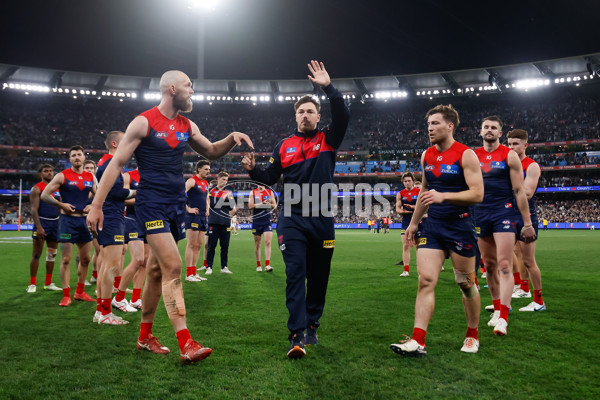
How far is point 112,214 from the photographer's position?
592 centimetres

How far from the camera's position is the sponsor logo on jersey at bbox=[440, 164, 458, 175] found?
13.7 feet

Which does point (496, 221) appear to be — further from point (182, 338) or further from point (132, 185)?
point (132, 185)

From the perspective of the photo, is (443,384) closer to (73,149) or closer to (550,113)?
(73,149)

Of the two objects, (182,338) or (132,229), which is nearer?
(182,338)

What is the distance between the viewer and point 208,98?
185 feet

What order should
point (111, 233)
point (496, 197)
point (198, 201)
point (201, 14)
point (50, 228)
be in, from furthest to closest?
point (201, 14) → point (198, 201) → point (50, 228) → point (111, 233) → point (496, 197)

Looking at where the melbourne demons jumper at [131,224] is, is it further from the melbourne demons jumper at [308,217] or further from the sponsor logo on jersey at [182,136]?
the melbourne demons jumper at [308,217]

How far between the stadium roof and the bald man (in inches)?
2047

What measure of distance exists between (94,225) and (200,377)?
5.29ft

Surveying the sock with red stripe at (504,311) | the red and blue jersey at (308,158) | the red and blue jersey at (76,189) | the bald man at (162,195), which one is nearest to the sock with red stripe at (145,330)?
the bald man at (162,195)

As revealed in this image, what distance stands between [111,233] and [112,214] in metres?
0.29

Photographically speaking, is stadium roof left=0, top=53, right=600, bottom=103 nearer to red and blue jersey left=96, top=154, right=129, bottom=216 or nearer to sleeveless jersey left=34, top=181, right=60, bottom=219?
sleeveless jersey left=34, top=181, right=60, bottom=219

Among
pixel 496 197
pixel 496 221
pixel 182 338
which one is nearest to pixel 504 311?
pixel 496 221

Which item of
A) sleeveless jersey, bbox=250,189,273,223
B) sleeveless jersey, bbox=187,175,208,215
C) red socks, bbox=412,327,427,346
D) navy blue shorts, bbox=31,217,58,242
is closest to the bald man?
red socks, bbox=412,327,427,346
